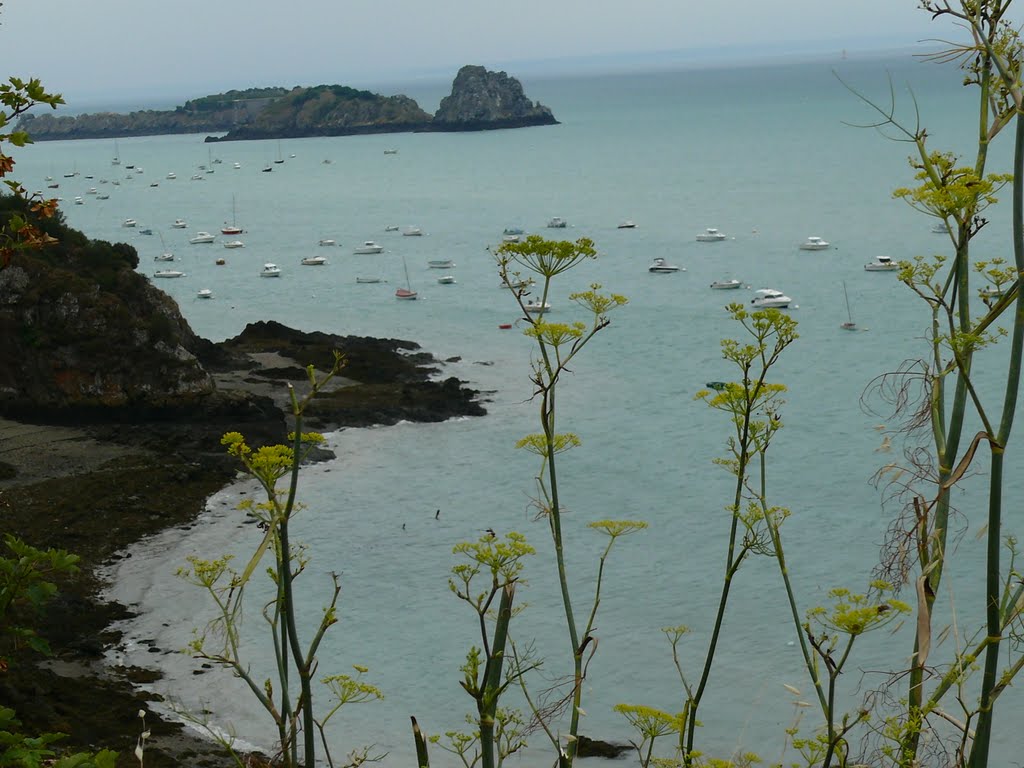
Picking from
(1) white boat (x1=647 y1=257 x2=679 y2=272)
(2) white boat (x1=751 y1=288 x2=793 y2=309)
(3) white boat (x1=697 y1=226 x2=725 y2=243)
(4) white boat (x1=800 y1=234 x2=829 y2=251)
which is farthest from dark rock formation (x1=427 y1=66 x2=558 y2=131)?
(2) white boat (x1=751 y1=288 x2=793 y2=309)

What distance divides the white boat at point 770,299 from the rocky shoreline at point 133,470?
44.5 feet

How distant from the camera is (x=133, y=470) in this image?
86.1 feet

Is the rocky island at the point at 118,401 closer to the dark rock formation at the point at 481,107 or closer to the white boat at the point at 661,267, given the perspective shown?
the white boat at the point at 661,267

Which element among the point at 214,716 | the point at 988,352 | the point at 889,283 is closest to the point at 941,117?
the point at 889,283

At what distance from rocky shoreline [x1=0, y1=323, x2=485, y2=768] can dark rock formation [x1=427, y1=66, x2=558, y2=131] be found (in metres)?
135

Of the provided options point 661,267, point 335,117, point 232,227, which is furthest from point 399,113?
point 661,267

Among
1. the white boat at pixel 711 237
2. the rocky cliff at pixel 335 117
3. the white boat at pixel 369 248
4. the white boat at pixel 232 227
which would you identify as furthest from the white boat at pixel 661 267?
the rocky cliff at pixel 335 117

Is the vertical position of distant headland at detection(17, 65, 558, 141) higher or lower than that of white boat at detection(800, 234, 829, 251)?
higher

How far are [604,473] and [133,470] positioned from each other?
10.9 m

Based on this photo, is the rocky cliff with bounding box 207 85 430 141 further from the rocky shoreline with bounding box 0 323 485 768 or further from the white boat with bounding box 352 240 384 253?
the rocky shoreline with bounding box 0 323 485 768

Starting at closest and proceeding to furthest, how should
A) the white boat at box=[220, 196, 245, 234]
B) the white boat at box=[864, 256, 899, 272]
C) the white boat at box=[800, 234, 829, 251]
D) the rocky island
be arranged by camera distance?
the rocky island
the white boat at box=[864, 256, 899, 272]
the white boat at box=[800, 234, 829, 251]
the white boat at box=[220, 196, 245, 234]

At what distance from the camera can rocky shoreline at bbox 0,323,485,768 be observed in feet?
52.0

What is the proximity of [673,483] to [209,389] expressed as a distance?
12.0 m

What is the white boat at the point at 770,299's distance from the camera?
42.9 m
